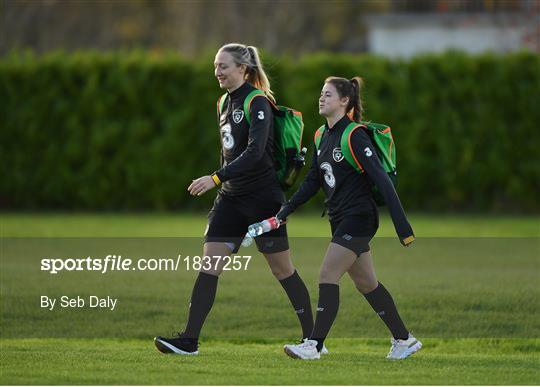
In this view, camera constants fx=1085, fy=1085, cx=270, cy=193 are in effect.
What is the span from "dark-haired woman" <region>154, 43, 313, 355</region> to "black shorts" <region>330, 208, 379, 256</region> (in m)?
0.53

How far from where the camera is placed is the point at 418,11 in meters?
27.9

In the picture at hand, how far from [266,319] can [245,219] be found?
2.15 metres

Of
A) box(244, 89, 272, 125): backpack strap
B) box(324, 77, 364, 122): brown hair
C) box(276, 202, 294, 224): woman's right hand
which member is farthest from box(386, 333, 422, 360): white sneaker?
box(244, 89, 272, 125): backpack strap

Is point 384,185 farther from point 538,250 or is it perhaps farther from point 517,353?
point 538,250

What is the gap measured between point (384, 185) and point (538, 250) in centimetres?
820

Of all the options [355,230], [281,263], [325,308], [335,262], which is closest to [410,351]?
[325,308]

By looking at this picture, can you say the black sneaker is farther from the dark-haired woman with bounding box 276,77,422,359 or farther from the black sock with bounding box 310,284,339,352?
the black sock with bounding box 310,284,339,352

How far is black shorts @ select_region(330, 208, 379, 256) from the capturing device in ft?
22.4

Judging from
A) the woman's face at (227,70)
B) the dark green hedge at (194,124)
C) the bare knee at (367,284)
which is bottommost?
the dark green hedge at (194,124)

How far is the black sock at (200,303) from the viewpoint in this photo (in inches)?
279

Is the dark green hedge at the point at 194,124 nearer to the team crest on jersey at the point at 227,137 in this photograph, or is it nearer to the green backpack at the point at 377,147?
the team crest on jersey at the point at 227,137

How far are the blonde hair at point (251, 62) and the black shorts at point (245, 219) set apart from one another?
699 mm

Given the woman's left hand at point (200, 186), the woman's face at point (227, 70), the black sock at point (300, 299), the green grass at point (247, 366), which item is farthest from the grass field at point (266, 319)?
the woman's face at point (227, 70)

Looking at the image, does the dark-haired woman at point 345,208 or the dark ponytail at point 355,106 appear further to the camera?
the dark ponytail at point 355,106
